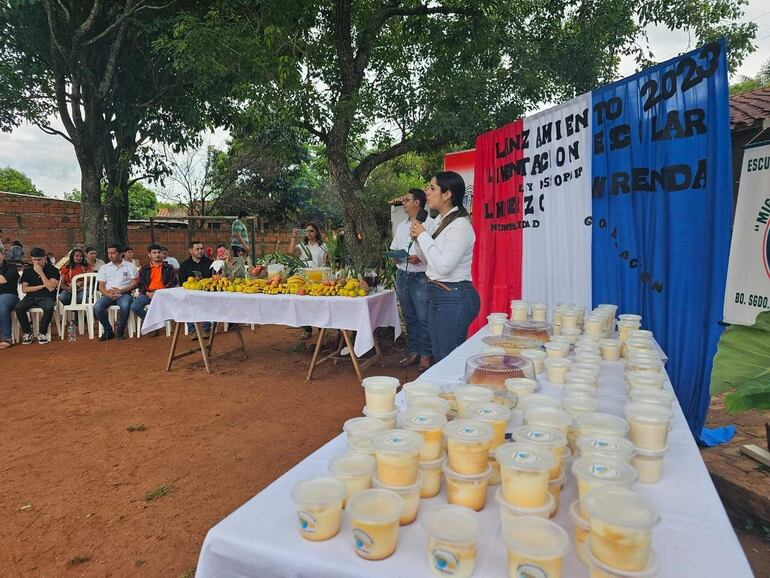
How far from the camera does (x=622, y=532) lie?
81cm

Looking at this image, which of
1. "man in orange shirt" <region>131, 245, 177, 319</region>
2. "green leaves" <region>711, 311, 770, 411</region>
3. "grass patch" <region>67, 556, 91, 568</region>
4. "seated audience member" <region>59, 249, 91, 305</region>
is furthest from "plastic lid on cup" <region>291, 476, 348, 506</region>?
"seated audience member" <region>59, 249, 91, 305</region>

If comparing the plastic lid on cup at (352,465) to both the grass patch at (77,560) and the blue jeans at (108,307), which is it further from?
the blue jeans at (108,307)

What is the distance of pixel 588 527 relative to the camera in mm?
882

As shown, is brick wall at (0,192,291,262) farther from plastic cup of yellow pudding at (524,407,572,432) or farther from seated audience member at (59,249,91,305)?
plastic cup of yellow pudding at (524,407,572,432)

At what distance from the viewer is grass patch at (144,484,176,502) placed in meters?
2.84

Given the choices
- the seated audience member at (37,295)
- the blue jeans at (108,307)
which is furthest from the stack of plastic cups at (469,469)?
the seated audience member at (37,295)

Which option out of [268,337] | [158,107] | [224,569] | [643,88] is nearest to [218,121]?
[158,107]

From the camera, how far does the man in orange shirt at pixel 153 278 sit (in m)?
7.32

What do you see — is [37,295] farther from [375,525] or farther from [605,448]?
[605,448]

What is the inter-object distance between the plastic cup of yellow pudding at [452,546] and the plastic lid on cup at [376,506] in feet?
0.21

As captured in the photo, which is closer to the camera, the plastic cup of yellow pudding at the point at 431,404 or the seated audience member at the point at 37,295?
the plastic cup of yellow pudding at the point at 431,404

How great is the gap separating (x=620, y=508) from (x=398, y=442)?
461 millimetres

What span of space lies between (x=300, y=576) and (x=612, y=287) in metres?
3.40

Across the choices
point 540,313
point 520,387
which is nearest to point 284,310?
point 540,313
